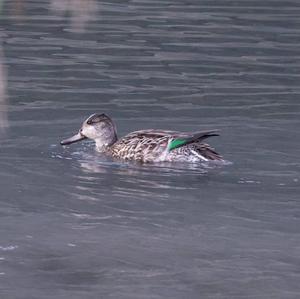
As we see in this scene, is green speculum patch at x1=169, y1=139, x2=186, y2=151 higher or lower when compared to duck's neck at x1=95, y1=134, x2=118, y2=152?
higher

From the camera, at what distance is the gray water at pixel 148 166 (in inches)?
368

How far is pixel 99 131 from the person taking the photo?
46.3 ft

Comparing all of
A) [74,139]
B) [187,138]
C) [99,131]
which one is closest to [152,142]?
[187,138]

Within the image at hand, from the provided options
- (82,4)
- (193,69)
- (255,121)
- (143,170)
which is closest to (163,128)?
(255,121)

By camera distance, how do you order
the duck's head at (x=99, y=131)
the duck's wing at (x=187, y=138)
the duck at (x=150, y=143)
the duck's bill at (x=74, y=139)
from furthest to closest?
the duck's head at (x=99, y=131), the duck's bill at (x=74, y=139), the duck at (x=150, y=143), the duck's wing at (x=187, y=138)

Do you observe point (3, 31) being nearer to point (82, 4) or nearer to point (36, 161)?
point (36, 161)

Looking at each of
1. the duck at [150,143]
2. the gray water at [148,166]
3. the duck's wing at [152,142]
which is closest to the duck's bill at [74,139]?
the duck at [150,143]

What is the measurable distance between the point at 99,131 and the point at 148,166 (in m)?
0.99

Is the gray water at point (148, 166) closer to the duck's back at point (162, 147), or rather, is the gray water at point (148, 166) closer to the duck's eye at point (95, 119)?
the duck's back at point (162, 147)

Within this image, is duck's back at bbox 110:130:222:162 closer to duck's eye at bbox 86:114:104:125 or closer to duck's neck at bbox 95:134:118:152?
duck's neck at bbox 95:134:118:152

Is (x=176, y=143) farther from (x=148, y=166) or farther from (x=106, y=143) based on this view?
(x=106, y=143)

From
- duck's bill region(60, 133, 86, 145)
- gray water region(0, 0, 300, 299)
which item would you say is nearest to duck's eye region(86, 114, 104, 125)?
duck's bill region(60, 133, 86, 145)

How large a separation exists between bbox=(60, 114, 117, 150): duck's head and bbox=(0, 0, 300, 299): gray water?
182mm

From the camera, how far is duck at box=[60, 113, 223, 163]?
13.2m
